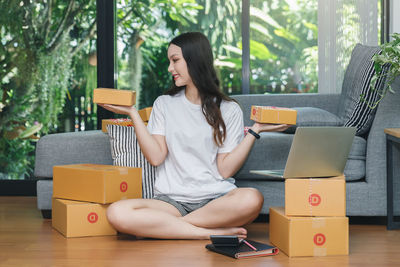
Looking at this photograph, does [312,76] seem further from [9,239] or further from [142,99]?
[9,239]

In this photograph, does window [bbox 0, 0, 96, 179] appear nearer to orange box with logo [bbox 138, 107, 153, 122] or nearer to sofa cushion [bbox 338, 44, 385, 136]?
orange box with logo [bbox 138, 107, 153, 122]

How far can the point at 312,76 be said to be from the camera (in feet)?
16.5

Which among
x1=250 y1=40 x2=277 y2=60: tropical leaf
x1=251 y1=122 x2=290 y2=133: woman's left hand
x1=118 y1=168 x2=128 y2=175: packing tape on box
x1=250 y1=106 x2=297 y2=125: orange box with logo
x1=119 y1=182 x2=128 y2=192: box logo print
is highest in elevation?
x1=250 y1=40 x2=277 y2=60: tropical leaf

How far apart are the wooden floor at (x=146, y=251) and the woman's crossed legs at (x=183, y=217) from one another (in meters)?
0.05

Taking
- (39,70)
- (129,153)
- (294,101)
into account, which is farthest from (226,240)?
(39,70)

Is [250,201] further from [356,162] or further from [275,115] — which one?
[356,162]

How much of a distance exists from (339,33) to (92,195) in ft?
8.35

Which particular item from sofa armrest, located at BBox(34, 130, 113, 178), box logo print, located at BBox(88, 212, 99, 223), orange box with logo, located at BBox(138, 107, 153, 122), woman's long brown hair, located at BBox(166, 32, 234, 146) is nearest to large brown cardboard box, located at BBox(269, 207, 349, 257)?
woman's long brown hair, located at BBox(166, 32, 234, 146)

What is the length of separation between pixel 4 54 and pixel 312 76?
2358 mm

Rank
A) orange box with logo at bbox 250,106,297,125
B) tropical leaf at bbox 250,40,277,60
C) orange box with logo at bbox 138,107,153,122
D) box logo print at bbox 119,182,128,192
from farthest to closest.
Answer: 1. tropical leaf at bbox 250,40,277,60
2. orange box with logo at bbox 138,107,153,122
3. box logo print at bbox 119,182,128,192
4. orange box with logo at bbox 250,106,297,125

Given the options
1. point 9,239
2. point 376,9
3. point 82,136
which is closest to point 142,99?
point 82,136

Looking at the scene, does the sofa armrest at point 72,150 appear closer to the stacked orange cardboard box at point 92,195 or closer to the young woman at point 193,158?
the stacked orange cardboard box at point 92,195

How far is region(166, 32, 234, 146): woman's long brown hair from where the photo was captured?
2.85 meters

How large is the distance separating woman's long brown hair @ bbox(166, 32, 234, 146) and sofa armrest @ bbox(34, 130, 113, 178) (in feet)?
2.53
